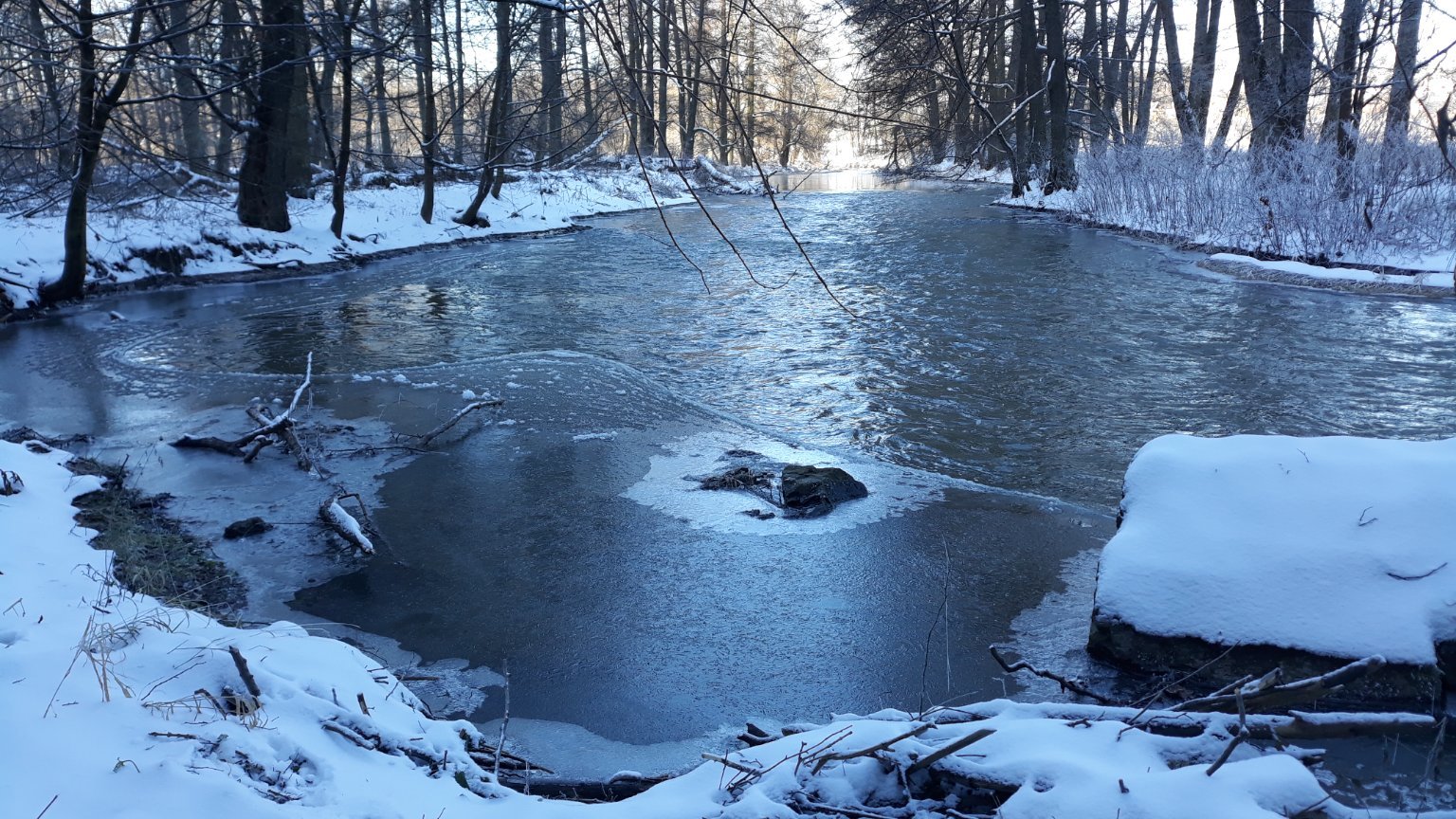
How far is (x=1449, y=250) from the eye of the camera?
497 inches

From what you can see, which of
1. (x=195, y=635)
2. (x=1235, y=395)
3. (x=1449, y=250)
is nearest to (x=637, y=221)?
(x=1449, y=250)

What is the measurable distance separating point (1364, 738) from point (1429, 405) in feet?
17.5

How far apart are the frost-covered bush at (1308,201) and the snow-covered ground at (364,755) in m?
9.82

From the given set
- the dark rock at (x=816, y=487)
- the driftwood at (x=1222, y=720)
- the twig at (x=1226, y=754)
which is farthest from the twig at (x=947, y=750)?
the dark rock at (x=816, y=487)

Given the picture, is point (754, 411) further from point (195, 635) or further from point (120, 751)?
point (120, 751)

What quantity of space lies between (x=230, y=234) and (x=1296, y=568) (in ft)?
54.7

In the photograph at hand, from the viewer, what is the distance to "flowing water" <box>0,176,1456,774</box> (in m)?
4.41

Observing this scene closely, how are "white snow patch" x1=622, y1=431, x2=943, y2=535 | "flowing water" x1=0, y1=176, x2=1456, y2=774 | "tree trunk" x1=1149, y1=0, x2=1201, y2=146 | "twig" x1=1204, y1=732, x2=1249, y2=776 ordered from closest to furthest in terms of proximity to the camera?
"twig" x1=1204, y1=732, x2=1249, y2=776 < "flowing water" x1=0, y1=176, x2=1456, y2=774 < "white snow patch" x1=622, y1=431, x2=943, y2=535 < "tree trunk" x1=1149, y1=0, x2=1201, y2=146

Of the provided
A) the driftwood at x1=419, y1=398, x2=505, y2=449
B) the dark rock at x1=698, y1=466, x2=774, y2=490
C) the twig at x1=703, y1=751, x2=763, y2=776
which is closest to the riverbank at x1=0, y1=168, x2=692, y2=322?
the driftwood at x1=419, y1=398, x2=505, y2=449

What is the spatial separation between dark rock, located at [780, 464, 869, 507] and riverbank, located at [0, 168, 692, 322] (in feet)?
12.8

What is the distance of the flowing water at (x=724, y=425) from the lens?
174 inches

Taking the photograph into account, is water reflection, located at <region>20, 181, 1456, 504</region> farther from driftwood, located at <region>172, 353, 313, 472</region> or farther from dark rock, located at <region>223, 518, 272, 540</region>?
dark rock, located at <region>223, 518, 272, 540</region>

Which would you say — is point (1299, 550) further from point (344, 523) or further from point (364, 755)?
point (344, 523)

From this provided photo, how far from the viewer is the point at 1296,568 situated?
3967mm
